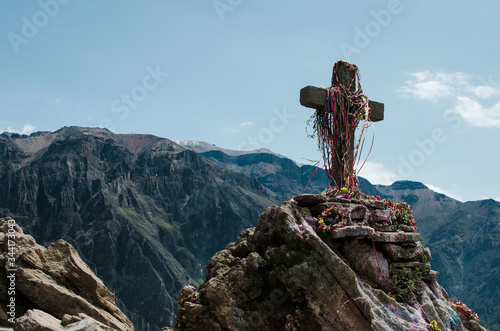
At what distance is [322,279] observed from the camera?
8648mm

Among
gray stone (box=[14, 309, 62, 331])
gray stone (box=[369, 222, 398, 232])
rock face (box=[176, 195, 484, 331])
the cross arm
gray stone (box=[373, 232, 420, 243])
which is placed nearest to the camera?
rock face (box=[176, 195, 484, 331])

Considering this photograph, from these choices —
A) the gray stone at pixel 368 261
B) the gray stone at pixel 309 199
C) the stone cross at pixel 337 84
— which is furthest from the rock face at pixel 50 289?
the stone cross at pixel 337 84

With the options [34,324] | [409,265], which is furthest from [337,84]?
[34,324]

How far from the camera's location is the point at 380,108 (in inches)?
525

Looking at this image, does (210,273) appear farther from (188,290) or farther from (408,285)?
(408,285)

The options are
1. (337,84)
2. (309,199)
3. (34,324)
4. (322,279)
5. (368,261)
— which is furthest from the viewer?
(337,84)

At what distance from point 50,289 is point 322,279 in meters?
8.49

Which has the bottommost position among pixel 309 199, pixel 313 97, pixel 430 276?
pixel 430 276

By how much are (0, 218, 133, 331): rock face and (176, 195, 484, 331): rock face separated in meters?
3.51

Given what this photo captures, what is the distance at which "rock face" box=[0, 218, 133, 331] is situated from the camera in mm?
10898

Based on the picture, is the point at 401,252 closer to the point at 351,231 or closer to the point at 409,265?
Answer: the point at 409,265

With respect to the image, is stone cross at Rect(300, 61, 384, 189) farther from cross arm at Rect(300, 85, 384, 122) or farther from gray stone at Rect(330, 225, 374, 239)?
gray stone at Rect(330, 225, 374, 239)

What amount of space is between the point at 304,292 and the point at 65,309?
7.74 m

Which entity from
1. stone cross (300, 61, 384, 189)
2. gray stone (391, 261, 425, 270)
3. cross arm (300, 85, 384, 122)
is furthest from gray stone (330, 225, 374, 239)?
cross arm (300, 85, 384, 122)
